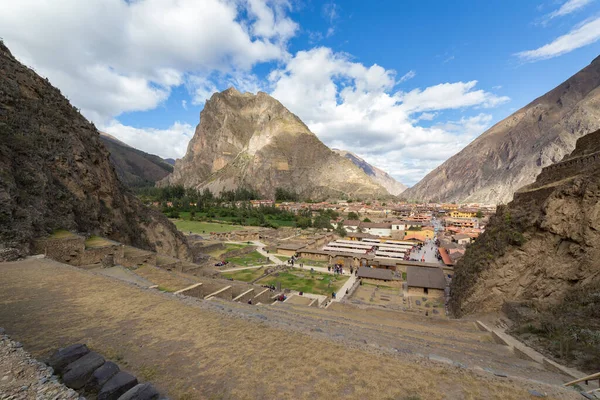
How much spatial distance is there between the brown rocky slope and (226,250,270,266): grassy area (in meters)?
27.7

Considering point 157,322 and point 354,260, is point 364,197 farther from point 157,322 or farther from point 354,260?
point 157,322

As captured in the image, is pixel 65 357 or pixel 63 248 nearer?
pixel 65 357

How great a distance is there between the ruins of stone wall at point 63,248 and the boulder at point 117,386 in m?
14.5

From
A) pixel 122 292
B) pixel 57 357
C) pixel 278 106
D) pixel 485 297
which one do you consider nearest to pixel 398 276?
pixel 485 297

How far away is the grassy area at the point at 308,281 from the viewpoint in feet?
98.9

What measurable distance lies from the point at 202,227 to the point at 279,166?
332 feet

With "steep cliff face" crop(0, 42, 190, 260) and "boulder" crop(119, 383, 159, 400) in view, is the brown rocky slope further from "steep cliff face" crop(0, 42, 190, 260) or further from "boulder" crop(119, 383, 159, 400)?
"steep cliff face" crop(0, 42, 190, 260)

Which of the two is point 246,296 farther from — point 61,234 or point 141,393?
point 141,393

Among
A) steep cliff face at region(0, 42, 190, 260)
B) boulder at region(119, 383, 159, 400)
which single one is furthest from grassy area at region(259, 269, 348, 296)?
boulder at region(119, 383, 159, 400)

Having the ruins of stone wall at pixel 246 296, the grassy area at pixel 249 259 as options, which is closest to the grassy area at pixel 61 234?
the ruins of stone wall at pixel 246 296

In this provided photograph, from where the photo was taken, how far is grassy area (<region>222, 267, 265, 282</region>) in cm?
3229

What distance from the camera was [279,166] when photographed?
167125mm

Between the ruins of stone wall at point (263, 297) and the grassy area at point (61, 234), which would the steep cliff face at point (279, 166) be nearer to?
the ruins of stone wall at point (263, 297)

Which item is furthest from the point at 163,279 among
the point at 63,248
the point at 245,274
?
the point at 245,274
